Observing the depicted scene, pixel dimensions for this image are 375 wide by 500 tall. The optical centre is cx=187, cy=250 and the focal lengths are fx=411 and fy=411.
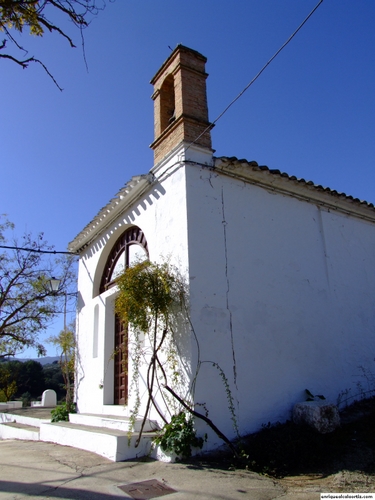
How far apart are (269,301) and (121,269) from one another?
3.51 m

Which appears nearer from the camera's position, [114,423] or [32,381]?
[114,423]

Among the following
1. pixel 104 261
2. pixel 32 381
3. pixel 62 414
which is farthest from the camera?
Answer: pixel 32 381

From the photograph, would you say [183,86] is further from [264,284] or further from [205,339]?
[205,339]

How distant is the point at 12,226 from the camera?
14.6 metres

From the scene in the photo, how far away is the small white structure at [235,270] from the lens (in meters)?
6.25

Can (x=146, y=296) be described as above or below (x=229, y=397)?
above

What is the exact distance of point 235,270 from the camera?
679 cm

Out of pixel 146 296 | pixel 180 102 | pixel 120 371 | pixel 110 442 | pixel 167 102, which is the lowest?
pixel 110 442

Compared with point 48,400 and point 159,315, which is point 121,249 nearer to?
point 159,315

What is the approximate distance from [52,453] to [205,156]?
17.6 feet

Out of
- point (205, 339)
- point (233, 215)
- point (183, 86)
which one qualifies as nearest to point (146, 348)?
point (205, 339)

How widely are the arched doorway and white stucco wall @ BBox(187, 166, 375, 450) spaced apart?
1802 mm

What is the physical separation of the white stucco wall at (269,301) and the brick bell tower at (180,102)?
2.93 feet

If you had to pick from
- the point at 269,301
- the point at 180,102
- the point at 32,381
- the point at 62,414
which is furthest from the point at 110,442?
the point at 32,381
